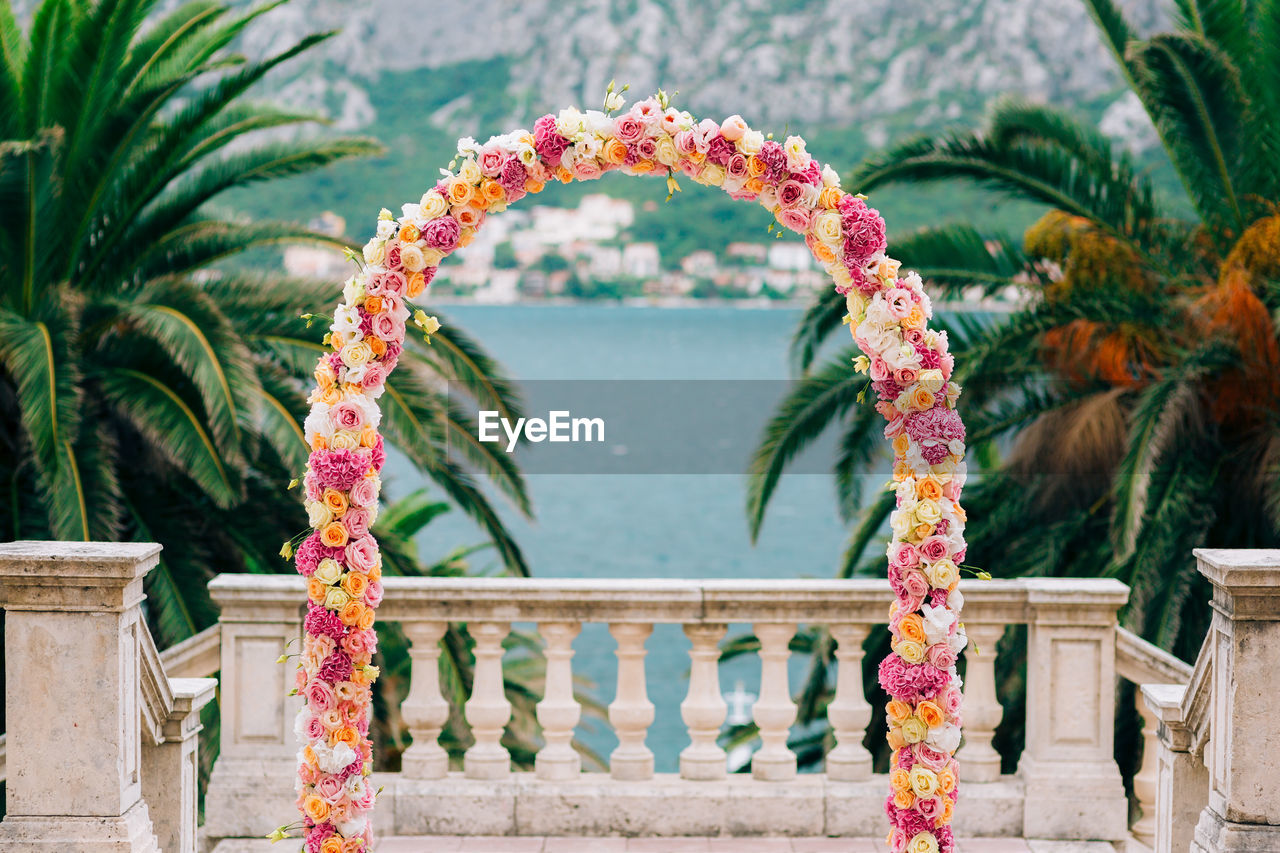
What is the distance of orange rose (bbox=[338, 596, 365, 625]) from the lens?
5.14 metres

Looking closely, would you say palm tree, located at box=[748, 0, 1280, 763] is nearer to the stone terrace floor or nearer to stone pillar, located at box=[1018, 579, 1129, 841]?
stone pillar, located at box=[1018, 579, 1129, 841]

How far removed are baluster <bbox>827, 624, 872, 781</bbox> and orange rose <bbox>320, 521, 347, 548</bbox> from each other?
2508mm

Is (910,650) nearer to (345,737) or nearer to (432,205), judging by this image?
(345,737)

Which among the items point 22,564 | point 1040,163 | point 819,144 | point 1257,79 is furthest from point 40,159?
point 819,144

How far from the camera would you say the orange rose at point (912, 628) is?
5117mm

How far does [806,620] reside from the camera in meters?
6.47

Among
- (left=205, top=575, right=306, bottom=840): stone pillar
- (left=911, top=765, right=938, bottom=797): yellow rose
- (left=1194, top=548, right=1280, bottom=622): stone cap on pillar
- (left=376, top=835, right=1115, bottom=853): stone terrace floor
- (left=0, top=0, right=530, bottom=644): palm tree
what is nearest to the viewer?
(left=1194, top=548, right=1280, bottom=622): stone cap on pillar

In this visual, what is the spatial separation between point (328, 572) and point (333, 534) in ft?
0.47

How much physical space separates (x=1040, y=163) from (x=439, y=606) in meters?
5.90

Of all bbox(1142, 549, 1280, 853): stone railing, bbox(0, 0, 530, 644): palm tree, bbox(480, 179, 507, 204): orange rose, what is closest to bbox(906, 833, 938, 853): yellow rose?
bbox(1142, 549, 1280, 853): stone railing

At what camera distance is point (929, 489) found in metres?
5.15

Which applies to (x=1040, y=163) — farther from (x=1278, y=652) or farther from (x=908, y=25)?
(x=908, y=25)

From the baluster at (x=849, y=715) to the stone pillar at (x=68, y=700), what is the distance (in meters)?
3.23

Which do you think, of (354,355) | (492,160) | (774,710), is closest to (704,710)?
(774,710)
